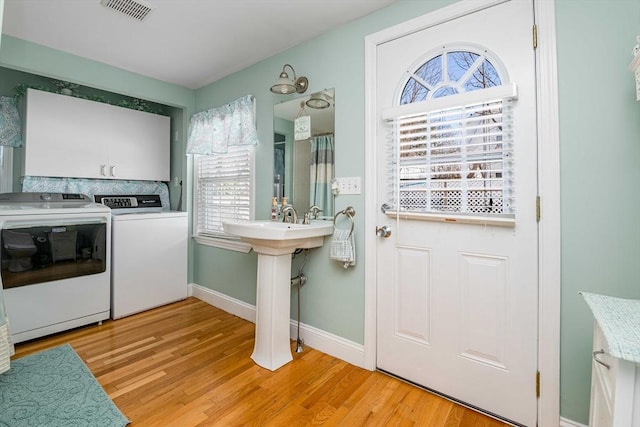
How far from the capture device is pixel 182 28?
7.13 ft

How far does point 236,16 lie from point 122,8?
2.43 ft

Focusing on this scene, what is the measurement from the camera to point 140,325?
2.65 m

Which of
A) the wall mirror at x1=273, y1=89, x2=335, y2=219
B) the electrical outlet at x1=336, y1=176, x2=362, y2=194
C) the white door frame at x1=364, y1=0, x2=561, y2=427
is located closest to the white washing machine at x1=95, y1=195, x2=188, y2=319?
the wall mirror at x1=273, y1=89, x2=335, y2=219

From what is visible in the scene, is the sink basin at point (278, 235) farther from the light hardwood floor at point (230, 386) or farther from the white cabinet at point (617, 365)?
the white cabinet at point (617, 365)

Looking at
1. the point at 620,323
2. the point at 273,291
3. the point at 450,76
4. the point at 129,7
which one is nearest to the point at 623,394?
the point at 620,323

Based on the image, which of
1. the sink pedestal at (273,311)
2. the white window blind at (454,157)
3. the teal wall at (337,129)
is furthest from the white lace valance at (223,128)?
the white window blind at (454,157)

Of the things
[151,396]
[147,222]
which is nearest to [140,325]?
[147,222]

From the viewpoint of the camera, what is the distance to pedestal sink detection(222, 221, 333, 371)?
76.3 inches

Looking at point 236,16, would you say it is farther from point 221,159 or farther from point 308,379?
point 308,379

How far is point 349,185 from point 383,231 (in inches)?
15.7

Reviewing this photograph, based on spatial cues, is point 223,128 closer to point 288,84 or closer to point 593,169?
point 288,84

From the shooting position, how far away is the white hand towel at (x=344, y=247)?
6.39 feet

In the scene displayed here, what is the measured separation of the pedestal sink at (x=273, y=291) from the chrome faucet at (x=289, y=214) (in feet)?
1.06

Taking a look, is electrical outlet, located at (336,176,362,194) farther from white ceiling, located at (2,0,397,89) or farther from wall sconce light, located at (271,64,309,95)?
white ceiling, located at (2,0,397,89)
